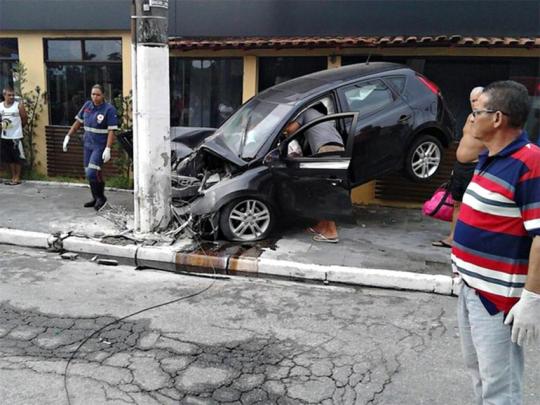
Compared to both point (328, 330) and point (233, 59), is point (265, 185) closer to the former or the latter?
point (328, 330)

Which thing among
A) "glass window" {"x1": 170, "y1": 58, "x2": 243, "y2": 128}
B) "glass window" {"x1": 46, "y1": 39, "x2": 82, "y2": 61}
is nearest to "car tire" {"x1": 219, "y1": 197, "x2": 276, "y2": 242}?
"glass window" {"x1": 170, "y1": 58, "x2": 243, "y2": 128}

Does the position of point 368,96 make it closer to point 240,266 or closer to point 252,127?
point 252,127

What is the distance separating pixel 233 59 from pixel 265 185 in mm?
3819

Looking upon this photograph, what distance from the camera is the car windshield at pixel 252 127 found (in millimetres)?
6324

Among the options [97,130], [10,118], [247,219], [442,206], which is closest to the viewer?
[442,206]

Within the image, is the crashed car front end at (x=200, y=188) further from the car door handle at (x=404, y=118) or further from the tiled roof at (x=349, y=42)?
the tiled roof at (x=349, y=42)

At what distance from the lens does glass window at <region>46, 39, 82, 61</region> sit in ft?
32.6

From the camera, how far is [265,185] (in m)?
6.18

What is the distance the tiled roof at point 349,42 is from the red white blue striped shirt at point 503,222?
5743 mm

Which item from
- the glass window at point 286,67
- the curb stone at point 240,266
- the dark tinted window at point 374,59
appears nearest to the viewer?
the curb stone at point 240,266

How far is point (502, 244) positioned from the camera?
222 cm

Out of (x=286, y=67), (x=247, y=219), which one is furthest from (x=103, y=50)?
(x=247, y=219)

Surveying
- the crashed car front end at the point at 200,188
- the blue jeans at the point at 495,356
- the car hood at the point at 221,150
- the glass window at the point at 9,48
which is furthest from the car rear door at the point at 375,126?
the glass window at the point at 9,48

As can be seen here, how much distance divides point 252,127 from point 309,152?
81 cm
